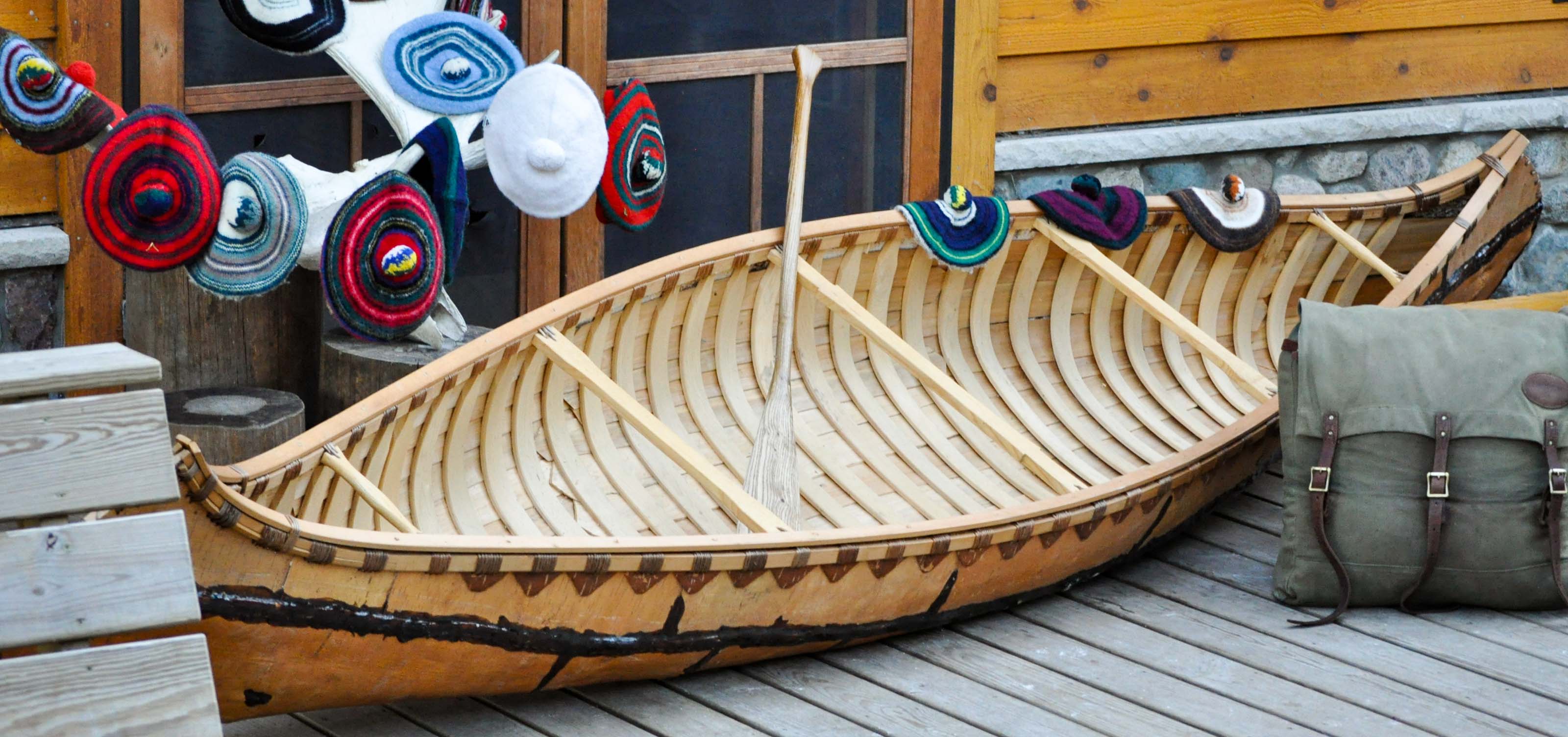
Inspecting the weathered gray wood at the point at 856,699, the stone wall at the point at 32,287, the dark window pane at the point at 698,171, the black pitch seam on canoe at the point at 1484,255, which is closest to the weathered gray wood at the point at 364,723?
the weathered gray wood at the point at 856,699

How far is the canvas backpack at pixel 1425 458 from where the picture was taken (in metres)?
3.18

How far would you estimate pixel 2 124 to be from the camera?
9.68ft

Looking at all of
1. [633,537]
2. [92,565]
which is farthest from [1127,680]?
[92,565]

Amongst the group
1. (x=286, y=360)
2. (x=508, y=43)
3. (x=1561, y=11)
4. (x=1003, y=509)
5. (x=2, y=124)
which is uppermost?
(x=1561, y=11)

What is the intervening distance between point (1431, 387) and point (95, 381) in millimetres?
2409

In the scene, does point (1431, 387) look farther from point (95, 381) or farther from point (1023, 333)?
point (95, 381)

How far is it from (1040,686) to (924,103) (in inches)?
78.4

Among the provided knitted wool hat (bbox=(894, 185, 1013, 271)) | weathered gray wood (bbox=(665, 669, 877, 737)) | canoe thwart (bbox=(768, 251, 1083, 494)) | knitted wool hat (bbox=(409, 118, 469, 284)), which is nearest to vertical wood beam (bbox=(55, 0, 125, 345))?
knitted wool hat (bbox=(409, 118, 469, 284))

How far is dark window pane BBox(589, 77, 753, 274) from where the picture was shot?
4.25 m

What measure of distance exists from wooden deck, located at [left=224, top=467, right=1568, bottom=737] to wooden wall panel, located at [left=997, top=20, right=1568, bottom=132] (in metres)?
1.71

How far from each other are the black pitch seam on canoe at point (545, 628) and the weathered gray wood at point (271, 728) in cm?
36

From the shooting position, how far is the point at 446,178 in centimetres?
332

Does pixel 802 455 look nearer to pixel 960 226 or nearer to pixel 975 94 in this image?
pixel 960 226

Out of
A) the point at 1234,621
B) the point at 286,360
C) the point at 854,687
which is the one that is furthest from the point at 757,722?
the point at 286,360
